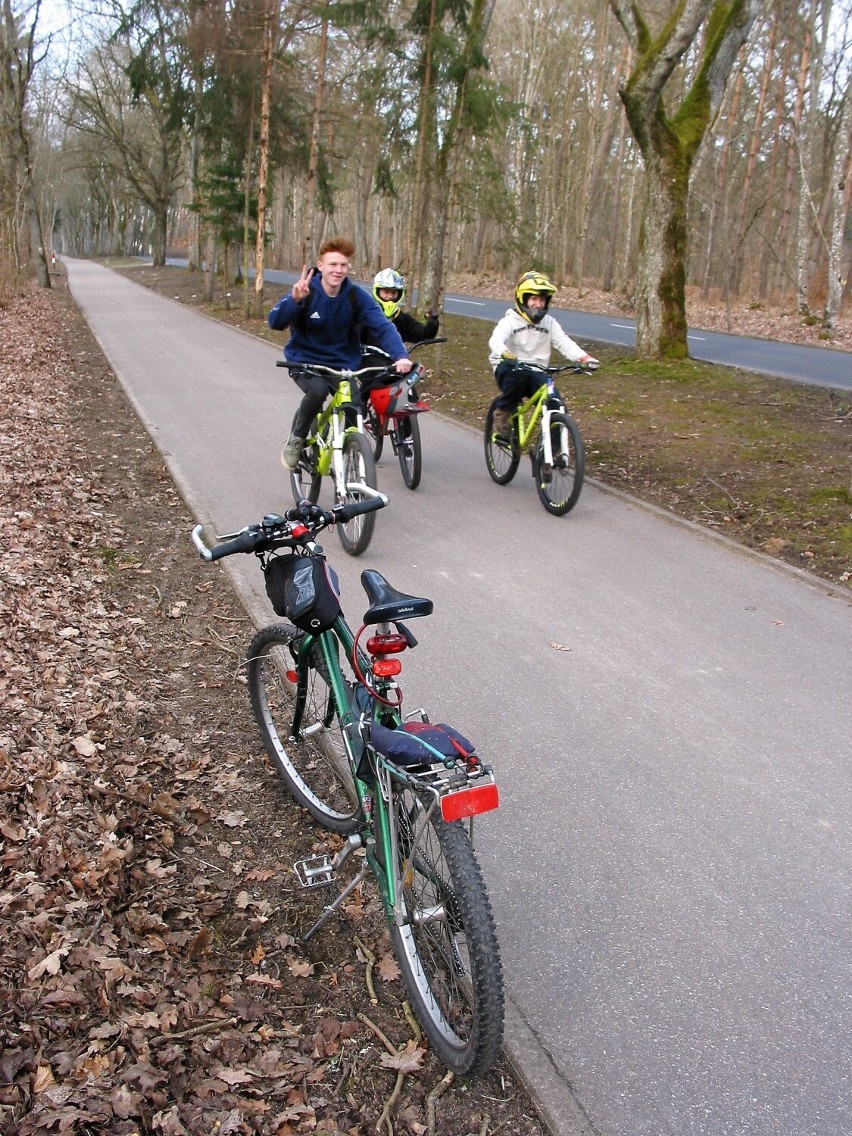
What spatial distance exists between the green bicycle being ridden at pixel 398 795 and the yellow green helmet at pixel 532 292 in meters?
5.40

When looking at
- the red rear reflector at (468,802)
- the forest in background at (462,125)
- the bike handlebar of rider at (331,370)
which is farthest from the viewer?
the forest in background at (462,125)

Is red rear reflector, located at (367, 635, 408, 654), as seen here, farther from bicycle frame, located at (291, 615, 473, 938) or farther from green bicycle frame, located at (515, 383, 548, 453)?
green bicycle frame, located at (515, 383, 548, 453)

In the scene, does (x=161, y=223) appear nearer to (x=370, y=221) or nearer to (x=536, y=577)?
(x=370, y=221)

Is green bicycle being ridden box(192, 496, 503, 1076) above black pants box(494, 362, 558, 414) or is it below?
below

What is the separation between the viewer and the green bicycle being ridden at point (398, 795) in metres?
2.62

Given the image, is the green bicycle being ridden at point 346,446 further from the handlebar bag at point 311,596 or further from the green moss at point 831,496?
the green moss at point 831,496

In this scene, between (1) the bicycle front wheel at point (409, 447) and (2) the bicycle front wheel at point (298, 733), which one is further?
(1) the bicycle front wheel at point (409, 447)

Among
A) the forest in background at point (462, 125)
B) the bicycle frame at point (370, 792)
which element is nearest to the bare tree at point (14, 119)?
the forest in background at point (462, 125)

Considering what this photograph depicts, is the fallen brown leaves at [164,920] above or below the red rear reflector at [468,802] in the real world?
below

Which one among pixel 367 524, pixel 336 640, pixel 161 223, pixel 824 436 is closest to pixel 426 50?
pixel 824 436

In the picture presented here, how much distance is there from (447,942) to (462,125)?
1809 centimetres

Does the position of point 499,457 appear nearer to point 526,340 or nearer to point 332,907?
point 526,340

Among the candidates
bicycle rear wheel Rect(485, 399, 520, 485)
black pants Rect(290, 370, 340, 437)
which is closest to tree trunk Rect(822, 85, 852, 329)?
bicycle rear wheel Rect(485, 399, 520, 485)

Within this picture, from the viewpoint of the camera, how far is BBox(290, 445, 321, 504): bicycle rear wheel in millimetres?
8172
